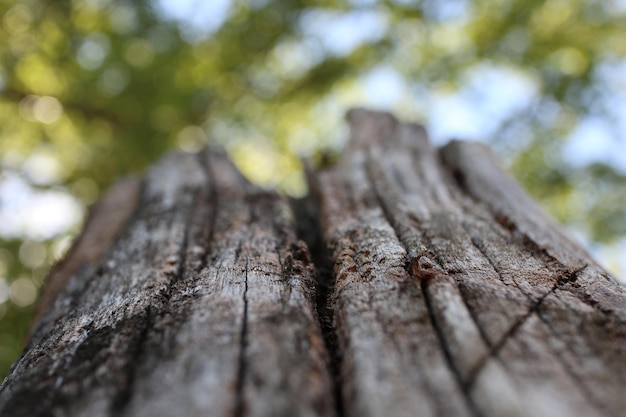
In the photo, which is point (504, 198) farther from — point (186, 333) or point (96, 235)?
point (96, 235)

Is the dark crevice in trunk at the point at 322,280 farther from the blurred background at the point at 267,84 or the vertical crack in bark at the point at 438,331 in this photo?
the blurred background at the point at 267,84

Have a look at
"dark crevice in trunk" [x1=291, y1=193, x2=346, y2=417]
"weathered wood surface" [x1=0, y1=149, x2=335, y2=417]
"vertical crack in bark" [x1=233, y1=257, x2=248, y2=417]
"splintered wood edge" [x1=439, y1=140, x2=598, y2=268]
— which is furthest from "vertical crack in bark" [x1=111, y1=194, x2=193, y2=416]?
"splintered wood edge" [x1=439, y1=140, x2=598, y2=268]

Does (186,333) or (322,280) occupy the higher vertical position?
(186,333)

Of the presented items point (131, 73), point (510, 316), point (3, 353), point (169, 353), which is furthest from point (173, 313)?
point (131, 73)

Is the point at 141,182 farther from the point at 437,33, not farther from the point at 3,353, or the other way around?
the point at 437,33

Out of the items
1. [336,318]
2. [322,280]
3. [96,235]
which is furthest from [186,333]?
[96,235]

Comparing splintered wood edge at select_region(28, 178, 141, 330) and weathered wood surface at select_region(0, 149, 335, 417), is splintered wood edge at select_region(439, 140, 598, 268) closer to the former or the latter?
weathered wood surface at select_region(0, 149, 335, 417)

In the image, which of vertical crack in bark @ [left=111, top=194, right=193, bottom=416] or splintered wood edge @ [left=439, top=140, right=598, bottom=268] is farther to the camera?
splintered wood edge @ [left=439, top=140, right=598, bottom=268]
